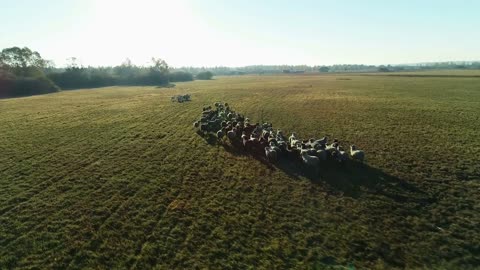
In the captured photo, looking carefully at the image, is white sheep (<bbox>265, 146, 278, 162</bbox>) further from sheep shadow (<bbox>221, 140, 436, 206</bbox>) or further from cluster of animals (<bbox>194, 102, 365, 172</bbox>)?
sheep shadow (<bbox>221, 140, 436, 206</bbox>)

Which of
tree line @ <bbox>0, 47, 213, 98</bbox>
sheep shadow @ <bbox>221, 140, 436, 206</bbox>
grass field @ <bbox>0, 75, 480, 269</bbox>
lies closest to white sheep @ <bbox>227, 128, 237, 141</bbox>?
grass field @ <bbox>0, 75, 480, 269</bbox>

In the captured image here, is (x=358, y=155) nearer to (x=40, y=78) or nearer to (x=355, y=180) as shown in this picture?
(x=355, y=180)

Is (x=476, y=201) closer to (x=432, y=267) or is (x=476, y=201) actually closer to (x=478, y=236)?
(x=478, y=236)

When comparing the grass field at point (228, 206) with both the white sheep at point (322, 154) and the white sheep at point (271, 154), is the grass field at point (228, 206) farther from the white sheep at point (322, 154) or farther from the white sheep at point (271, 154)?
the white sheep at point (322, 154)

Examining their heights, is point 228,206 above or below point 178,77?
below

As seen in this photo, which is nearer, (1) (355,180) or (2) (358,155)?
(1) (355,180)

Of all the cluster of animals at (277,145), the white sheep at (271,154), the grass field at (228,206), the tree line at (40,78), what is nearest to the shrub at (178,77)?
the tree line at (40,78)

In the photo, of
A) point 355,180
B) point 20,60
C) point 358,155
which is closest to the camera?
point 355,180

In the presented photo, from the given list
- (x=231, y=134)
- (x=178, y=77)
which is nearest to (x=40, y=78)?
(x=178, y=77)
